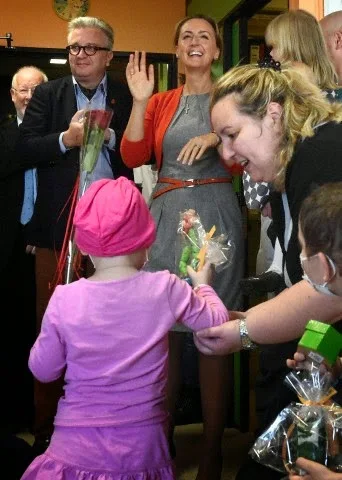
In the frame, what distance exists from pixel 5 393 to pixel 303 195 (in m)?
2.16

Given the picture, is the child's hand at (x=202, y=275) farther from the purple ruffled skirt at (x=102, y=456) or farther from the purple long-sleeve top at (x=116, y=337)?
the purple ruffled skirt at (x=102, y=456)

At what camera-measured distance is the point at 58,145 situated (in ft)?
9.09

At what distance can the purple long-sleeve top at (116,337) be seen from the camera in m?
1.75

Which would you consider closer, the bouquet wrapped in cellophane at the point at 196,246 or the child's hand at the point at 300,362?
the child's hand at the point at 300,362

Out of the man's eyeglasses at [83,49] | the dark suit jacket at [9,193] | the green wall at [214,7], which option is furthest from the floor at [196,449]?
the green wall at [214,7]

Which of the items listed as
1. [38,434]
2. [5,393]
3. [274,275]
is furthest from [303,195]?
[5,393]

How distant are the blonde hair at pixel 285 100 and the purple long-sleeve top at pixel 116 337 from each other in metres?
0.39

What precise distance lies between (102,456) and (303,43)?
145cm

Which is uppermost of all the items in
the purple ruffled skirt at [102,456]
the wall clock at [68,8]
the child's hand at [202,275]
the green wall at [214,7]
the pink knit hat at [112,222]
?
the wall clock at [68,8]

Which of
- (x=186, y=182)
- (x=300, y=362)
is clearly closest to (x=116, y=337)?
(x=300, y=362)

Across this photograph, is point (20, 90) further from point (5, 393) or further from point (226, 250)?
point (226, 250)

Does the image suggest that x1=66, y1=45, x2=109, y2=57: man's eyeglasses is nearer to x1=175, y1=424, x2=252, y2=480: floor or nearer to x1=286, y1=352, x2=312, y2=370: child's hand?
x1=175, y1=424, x2=252, y2=480: floor

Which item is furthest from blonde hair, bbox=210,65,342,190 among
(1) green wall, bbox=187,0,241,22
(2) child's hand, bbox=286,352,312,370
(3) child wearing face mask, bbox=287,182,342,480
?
(1) green wall, bbox=187,0,241,22

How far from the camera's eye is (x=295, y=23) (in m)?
2.37
